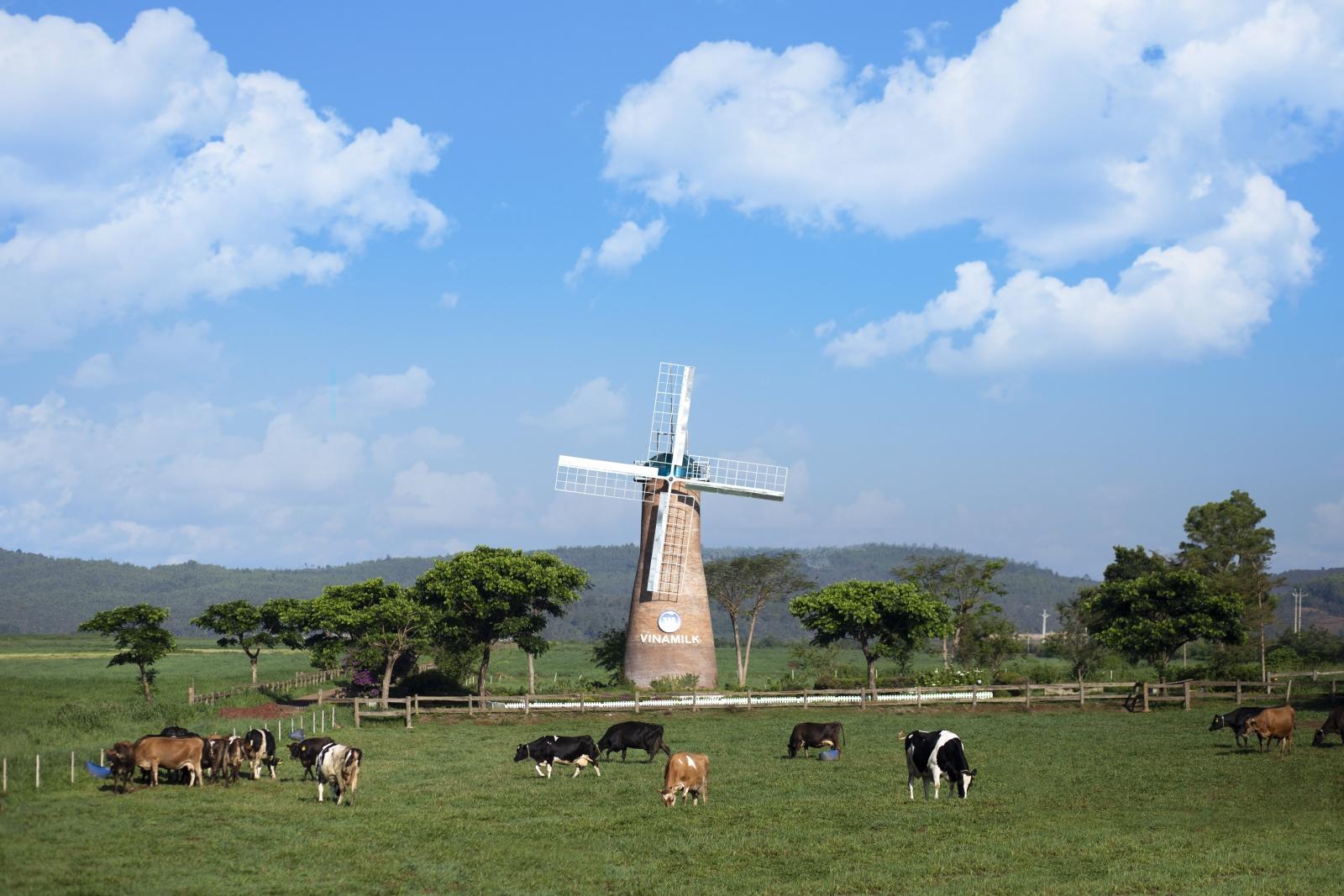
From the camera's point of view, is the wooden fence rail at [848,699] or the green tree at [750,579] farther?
the green tree at [750,579]

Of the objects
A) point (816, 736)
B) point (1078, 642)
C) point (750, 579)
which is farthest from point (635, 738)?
point (1078, 642)

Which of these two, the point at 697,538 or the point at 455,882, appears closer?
the point at 455,882

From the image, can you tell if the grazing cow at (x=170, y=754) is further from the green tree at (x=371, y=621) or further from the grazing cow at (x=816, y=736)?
the green tree at (x=371, y=621)

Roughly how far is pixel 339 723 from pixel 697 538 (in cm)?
2190

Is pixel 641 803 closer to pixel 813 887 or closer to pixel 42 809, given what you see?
pixel 813 887

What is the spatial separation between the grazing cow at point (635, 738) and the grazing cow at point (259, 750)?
8.19 metres

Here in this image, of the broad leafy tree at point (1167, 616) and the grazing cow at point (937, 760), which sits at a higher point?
the broad leafy tree at point (1167, 616)

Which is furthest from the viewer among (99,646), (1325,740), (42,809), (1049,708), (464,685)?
(99,646)

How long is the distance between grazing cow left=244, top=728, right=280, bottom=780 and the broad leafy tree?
41633 millimetres

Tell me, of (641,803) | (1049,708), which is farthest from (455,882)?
(1049,708)

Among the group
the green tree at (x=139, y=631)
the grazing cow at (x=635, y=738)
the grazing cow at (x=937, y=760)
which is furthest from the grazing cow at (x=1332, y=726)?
the green tree at (x=139, y=631)

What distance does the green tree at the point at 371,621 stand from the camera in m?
50.6

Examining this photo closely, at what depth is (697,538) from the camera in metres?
57.7

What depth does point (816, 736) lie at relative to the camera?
101 feet
